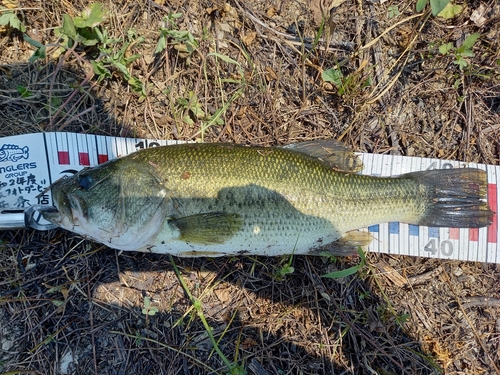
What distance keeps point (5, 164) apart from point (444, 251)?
429cm

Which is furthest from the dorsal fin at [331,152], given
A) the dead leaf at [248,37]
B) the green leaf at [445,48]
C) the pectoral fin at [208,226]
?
the green leaf at [445,48]

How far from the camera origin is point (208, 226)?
2746 millimetres

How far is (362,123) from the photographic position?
11.9 ft

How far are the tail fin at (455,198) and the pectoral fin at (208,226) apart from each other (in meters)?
1.75

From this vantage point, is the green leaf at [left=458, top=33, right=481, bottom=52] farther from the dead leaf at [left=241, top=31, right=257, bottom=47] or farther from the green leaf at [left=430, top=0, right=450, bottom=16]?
the dead leaf at [left=241, top=31, right=257, bottom=47]

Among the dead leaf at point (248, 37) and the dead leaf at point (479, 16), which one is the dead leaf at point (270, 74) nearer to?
the dead leaf at point (248, 37)

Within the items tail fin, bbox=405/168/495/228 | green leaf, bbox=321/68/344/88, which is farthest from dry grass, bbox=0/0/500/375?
tail fin, bbox=405/168/495/228

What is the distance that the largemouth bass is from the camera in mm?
2760

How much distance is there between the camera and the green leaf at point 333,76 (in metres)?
3.46

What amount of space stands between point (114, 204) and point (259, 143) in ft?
5.01

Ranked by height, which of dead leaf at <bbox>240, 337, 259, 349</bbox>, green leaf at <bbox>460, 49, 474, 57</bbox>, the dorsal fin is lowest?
dead leaf at <bbox>240, 337, 259, 349</bbox>

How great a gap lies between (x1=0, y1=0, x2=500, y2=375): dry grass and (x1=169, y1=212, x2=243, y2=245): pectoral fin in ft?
2.27

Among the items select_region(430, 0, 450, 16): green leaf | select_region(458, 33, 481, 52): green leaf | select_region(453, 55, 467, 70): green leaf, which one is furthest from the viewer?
select_region(453, 55, 467, 70): green leaf

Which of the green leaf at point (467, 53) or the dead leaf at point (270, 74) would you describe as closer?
the green leaf at point (467, 53)
